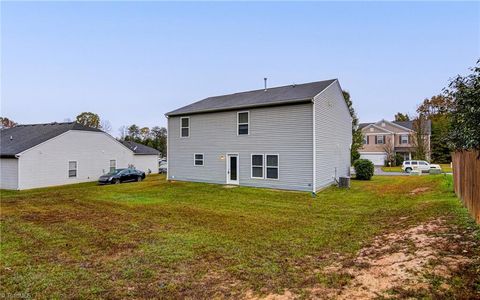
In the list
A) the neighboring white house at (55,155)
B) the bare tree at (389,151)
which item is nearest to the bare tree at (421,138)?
the bare tree at (389,151)

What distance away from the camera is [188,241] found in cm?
655

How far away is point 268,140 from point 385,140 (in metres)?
33.4

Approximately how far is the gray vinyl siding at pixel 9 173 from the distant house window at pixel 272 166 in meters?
18.7

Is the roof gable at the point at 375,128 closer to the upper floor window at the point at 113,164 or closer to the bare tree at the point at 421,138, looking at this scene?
the bare tree at the point at 421,138

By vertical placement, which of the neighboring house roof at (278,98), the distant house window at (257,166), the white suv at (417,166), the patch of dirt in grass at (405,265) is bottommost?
the patch of dirt in grass at (405,265)

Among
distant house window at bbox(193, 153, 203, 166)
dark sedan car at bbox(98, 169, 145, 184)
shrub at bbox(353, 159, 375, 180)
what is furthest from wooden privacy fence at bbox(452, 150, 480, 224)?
dark sedan car at bbox(98, 169, 145, 184)

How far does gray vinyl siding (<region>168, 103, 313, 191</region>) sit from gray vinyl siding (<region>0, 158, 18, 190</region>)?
11584 mm

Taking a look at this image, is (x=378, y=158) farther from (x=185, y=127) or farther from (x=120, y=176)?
(x=120, y=176)

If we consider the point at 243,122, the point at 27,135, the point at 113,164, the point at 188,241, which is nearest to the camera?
the point at 188,241

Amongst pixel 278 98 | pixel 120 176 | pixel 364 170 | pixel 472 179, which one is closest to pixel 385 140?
pixel 364 170

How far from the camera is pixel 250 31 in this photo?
Answer: 59.1 ft

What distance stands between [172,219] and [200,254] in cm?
356

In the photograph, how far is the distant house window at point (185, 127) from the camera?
18719mm

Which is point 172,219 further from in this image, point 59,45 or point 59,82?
point 59,82
